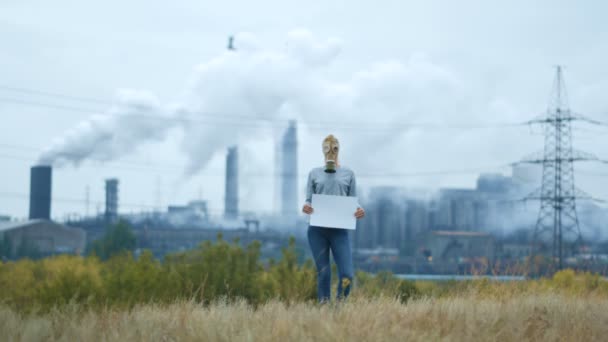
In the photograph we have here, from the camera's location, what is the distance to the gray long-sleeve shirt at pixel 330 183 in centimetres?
820

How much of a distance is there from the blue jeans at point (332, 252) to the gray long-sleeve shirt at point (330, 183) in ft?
1.23

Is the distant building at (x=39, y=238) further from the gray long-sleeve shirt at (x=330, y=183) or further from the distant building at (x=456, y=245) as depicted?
the gray long-sleeve shirt at (x=330, y=183)

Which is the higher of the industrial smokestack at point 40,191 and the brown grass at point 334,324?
the industrial smokestack at point 40,191

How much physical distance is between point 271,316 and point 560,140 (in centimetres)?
3971

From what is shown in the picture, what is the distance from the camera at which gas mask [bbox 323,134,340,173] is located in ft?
26.7

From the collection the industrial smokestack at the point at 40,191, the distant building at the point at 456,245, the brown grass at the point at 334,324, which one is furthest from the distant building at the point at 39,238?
the brown grass at the point at 334,324

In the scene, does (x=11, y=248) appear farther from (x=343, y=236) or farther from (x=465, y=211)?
(x=343, y=236)

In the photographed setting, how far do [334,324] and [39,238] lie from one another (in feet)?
246

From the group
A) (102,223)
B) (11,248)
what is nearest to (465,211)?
(102,223)

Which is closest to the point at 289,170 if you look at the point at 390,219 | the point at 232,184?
the point at 232,184

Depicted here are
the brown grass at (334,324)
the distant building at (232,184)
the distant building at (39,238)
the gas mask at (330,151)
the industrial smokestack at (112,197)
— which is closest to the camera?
the brown grass at (334,324)

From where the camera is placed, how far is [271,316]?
705cm

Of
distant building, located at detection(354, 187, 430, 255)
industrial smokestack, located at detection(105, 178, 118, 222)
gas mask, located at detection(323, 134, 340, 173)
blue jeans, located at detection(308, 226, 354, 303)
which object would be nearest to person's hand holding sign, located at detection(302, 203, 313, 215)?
blue jeans, located at detection(308, 226, 354, 303)

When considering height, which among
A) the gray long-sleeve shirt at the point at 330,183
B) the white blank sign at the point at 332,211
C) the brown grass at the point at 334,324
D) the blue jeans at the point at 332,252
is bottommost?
the brown grass at the point at 334,324
